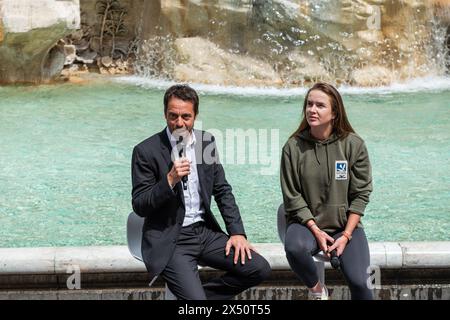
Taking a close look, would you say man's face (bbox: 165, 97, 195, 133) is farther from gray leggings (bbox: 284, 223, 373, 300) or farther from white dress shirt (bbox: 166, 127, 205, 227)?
gray leggings (bbox: 284, 223, 373, 300)

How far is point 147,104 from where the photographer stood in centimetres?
880

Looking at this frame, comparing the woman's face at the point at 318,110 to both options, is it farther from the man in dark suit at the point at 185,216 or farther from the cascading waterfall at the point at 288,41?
the cascading waterfall at the point at 288,41

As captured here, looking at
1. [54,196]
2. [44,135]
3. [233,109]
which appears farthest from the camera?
[233,109]

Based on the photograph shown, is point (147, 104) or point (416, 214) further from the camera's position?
point (147, 104)

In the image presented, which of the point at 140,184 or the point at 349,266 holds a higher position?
the point at 140,184

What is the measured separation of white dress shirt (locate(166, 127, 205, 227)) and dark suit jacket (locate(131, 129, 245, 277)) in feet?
0.06

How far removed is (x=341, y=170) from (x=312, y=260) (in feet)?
1.34

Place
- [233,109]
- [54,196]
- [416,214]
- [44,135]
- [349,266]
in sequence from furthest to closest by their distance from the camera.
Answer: [233,109] < [44,135] < [54,196] < [416,214] < [349,266]

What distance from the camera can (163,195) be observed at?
344 cm

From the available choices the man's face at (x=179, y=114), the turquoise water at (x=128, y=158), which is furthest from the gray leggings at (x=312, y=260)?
the turquoise water at (x=128, y=158)

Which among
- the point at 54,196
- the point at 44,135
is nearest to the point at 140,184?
the point at 54,196

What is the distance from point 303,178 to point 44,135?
13.5 feet
